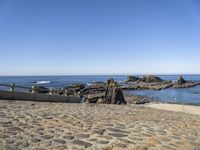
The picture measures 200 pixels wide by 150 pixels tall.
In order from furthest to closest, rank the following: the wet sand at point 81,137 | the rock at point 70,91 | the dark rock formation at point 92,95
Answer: the dark rock formation at point 92,95, the rock at point 70,91, the wet sand at point 81,137

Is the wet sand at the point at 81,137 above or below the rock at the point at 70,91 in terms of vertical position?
above

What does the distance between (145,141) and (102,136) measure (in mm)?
1222

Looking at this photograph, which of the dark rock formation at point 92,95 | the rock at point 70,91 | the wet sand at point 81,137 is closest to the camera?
the wet sand at point 81,137

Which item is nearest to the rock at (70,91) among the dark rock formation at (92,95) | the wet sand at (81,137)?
the dark rock formation at (92,95)

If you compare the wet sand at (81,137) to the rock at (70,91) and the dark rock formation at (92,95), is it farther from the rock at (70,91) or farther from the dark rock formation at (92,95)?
the dark rock formation at (92,95)

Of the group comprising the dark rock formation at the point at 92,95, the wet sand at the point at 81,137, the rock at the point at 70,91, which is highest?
the wet sand at the point at 81,137

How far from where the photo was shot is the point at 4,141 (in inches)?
220

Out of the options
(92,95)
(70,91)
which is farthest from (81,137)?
(92,95)

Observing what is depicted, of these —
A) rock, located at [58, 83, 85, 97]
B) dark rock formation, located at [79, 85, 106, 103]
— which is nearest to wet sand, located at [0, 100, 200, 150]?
rock, located at [58, 83, 85, 97]

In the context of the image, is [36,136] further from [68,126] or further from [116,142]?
[116,142]

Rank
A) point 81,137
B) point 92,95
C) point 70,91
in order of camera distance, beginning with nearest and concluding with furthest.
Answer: point 81,137
point 70,91
point 92,95

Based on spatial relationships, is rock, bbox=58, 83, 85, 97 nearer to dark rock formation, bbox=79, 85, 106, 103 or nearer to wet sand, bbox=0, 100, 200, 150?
dark rock formation, bbox=79, 85, 106, 103

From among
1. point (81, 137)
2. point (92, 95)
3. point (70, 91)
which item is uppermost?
point (81, 137)

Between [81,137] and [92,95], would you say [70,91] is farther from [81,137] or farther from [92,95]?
[81,137]
